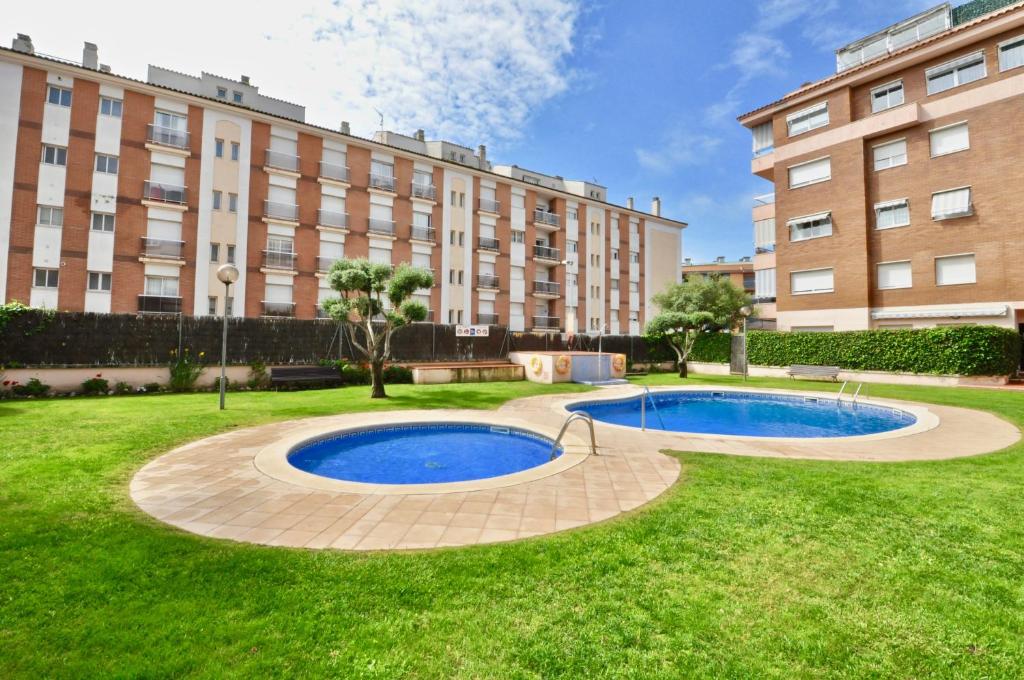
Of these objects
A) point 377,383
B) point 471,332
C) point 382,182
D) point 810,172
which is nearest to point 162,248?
point 382,182

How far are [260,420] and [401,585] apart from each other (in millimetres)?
7679

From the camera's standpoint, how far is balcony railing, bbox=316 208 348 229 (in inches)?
1051

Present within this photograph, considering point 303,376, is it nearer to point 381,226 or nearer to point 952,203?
point 381,226

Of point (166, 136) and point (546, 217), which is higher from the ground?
point (546, 217)

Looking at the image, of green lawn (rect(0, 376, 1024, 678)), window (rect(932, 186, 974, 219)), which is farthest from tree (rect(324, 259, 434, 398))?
window (rect(932, 186, 974, 219))

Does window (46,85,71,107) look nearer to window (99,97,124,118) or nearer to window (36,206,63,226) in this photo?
window (99,97,124,118)

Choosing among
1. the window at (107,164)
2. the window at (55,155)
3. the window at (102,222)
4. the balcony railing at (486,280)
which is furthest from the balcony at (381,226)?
the window at (55,155)

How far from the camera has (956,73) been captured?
19.8 meters

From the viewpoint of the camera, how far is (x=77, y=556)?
10.7 ft

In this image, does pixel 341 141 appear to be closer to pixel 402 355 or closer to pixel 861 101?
pixel 402 355

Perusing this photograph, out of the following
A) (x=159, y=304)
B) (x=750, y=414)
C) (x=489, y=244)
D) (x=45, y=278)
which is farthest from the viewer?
(x=489, y=244)

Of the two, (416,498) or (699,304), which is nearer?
Result: (416,498)

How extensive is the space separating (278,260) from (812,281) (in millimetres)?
30196

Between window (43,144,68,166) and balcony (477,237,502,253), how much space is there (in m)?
22.2
